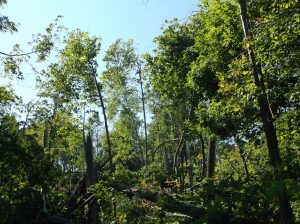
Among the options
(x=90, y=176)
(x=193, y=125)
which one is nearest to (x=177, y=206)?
(x=90, y=176)

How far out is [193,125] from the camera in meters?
14.8

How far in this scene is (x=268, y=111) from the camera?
7.04m

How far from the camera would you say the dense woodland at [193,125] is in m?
6.36

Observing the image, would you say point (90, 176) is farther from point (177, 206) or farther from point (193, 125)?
point (193, 125)

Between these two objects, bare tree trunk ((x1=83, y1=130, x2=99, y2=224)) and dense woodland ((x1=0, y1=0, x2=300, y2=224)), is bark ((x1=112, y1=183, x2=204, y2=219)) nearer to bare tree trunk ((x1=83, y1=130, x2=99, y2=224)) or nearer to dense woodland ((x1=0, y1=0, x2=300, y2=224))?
dense woodland ((x1=0, y1=0, x2=300, y2=224))

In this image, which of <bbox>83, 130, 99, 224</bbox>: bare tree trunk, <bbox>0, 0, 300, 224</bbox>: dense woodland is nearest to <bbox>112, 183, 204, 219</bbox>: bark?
<bbox>0, 0, 300, 224</bbox>: dense woodland

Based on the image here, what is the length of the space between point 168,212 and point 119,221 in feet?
5.26

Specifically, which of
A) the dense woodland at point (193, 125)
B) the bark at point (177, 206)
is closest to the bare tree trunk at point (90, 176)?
the dense woodland at point (193, 125)

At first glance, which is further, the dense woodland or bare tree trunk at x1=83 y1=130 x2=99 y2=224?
bare tree trunk at x1=83 y1=130 x2=99 y2=224

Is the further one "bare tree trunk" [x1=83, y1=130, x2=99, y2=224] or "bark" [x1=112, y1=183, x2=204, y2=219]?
"bare tree trunk" [x1=83, y1=130, x2=99, y2=224]

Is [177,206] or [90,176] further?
[90,176]

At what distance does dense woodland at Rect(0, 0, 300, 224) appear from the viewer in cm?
636

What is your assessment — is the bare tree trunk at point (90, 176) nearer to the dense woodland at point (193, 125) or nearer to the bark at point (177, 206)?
the dense woodland at point (193, 125)

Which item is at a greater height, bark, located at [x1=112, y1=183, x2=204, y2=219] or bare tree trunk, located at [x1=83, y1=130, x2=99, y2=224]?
bare tree trunk, located at [x1=83, y1=130, x2=99, y2=224]
